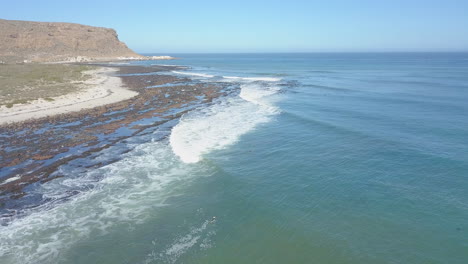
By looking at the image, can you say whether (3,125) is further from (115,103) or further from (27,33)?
(27,33)

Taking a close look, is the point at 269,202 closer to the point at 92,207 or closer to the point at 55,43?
the point at 92,207

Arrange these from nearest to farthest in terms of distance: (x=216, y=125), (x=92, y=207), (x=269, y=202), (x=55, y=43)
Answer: (x=92, y=207)
(x=269, y=202)
(x=216, y=125)
(x=55, y=43)

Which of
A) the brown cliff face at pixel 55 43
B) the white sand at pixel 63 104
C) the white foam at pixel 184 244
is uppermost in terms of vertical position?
the brown cliff face at pixel 55 43

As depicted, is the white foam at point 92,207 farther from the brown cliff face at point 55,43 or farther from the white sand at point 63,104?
the brown cliff face at point 55,43

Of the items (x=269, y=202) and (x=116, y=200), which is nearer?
(x=269, y=202)

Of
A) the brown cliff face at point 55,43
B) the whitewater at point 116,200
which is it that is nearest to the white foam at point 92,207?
the whitewater at point 116,200

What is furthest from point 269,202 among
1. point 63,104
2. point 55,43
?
point 55,43
